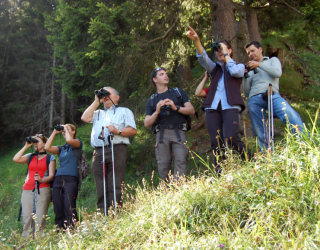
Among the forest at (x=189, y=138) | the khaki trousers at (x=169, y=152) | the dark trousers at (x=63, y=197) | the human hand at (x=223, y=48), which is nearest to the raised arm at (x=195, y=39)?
the human hand at (x=223, y=48)

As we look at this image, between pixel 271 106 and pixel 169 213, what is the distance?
2044 mm

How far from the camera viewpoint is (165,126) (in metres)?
5.15

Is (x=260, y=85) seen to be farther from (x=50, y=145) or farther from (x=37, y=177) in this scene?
(x=37, y=177)

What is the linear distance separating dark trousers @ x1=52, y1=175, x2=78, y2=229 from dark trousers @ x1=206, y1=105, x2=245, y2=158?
2.39m

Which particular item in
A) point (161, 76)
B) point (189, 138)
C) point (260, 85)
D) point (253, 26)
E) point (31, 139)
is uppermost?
point (253, 26)

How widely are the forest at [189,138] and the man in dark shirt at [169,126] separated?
1.22 feet

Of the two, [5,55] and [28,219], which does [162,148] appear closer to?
[28,219]

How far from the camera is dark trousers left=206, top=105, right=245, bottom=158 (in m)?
4.48

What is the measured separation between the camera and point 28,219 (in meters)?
5.91

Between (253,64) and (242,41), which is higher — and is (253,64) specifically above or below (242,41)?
below

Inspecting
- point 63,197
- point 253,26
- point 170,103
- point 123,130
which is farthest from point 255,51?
point 253,26

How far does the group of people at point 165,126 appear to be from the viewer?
181 inches

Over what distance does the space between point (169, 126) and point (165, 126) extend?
0.06m

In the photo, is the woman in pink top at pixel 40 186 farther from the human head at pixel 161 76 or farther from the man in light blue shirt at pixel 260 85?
the man in light blue shirt at pixel 260 85
